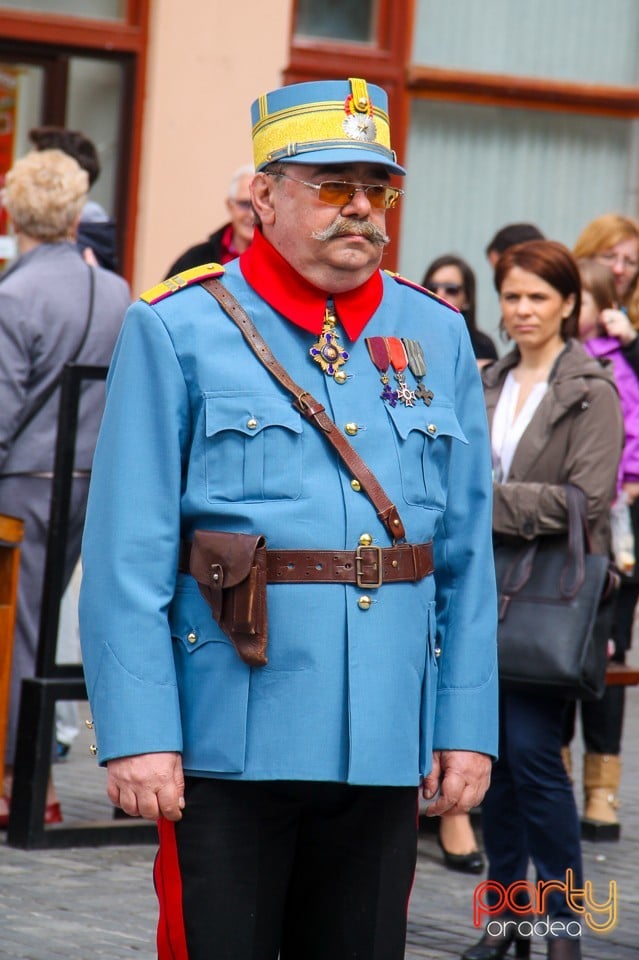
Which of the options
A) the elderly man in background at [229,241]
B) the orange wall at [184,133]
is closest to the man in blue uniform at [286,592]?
the elderly man in background at [229,241]

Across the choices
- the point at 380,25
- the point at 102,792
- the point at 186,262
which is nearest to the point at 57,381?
the point at 186,262

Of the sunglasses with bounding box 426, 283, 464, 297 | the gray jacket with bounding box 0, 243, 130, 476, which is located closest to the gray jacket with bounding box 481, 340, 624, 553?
the gray jacket with bounding box 0, 243, 130, 476

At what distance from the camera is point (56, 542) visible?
6.09 metres

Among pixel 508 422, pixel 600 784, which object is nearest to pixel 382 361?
pixel 508 422

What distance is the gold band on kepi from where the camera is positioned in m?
→ 3.23

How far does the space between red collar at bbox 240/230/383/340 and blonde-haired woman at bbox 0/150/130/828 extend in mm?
3102

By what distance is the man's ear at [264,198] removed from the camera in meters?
3.33

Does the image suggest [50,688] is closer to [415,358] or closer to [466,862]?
[466,862]

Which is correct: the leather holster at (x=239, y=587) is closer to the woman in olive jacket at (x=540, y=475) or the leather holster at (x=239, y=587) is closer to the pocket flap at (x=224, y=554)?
the pocket flap at (x=224, y=554)

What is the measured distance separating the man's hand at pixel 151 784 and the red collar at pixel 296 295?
81cm

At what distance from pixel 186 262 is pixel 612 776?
254 cm

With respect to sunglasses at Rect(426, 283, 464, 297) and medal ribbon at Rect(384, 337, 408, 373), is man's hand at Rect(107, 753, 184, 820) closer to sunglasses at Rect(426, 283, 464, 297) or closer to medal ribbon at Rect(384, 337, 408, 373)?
medal ribbon at Rect(384, 337, 408, 373)

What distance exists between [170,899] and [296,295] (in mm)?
1090

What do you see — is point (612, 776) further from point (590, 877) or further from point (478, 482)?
point (478, 482)
